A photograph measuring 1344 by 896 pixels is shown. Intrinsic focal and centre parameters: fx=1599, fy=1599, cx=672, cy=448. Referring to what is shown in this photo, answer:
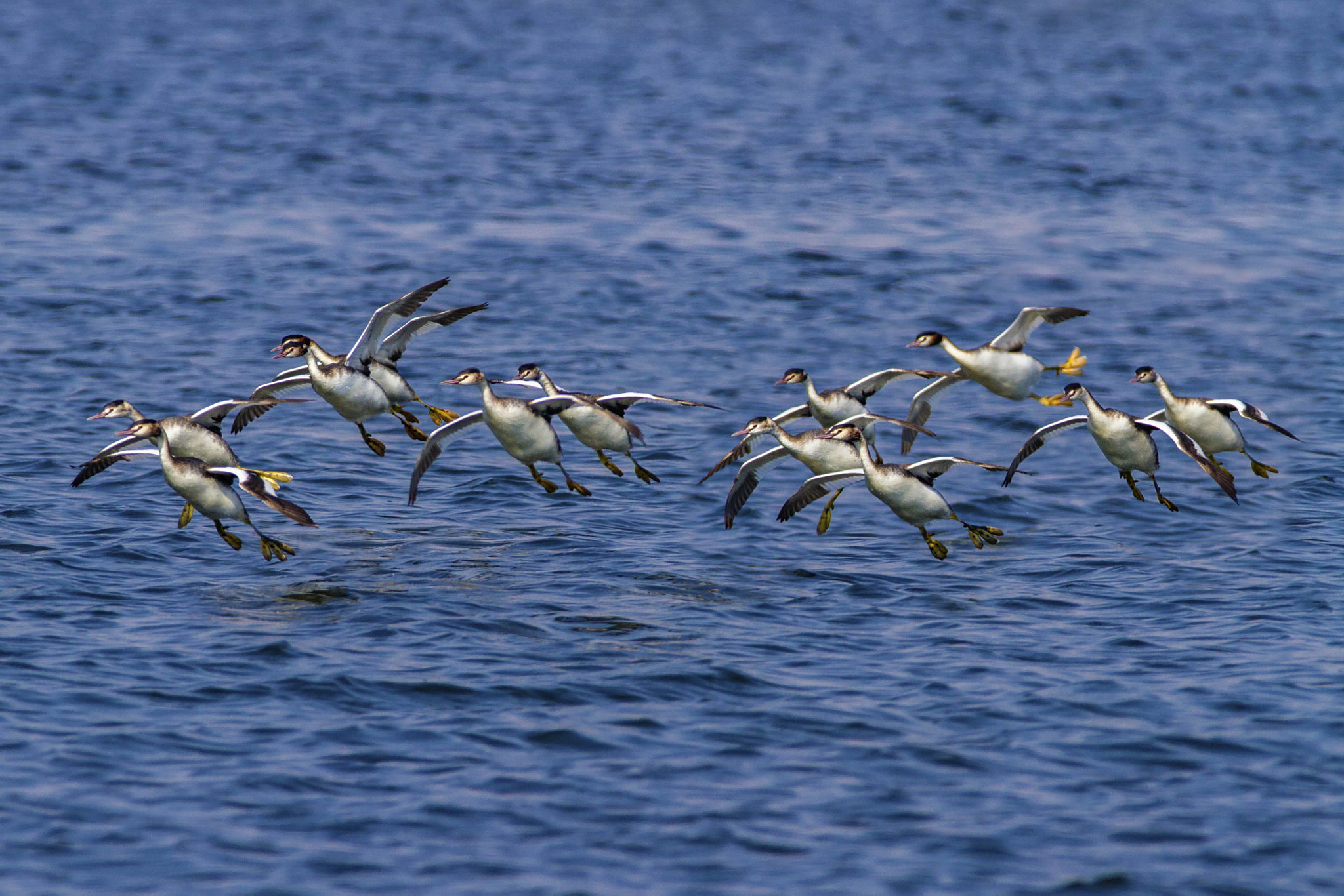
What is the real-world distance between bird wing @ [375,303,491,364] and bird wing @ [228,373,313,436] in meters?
0.83

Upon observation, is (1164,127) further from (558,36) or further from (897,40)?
(558,36)

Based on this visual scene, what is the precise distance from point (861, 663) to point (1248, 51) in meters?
47.8

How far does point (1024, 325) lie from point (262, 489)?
23.3 ft

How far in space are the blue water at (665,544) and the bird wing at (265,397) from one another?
121cm

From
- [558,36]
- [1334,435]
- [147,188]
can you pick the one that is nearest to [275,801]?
[1334,435]

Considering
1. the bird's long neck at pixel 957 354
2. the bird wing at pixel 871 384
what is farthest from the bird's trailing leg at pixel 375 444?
the bird's long neck at pixel 957 354

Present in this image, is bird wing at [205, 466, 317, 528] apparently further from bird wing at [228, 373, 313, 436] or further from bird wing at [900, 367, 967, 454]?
bird wing at [900, 367, 967, 454]

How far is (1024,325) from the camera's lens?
49.2 feet

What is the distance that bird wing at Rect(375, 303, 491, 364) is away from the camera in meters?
15.2

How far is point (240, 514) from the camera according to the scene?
1481 centimetres

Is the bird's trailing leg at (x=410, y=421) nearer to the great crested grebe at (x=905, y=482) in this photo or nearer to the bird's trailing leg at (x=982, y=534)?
the great crested grebe at (x=905, y=482)

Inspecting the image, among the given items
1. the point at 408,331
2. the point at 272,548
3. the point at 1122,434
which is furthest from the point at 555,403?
the point at 1122,434

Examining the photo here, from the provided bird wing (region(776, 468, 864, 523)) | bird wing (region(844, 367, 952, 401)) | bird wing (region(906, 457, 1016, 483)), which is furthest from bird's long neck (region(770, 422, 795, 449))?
bird wing (region(906, 457, 1016, 483))

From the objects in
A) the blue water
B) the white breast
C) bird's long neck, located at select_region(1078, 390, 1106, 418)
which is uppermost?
the white breast
